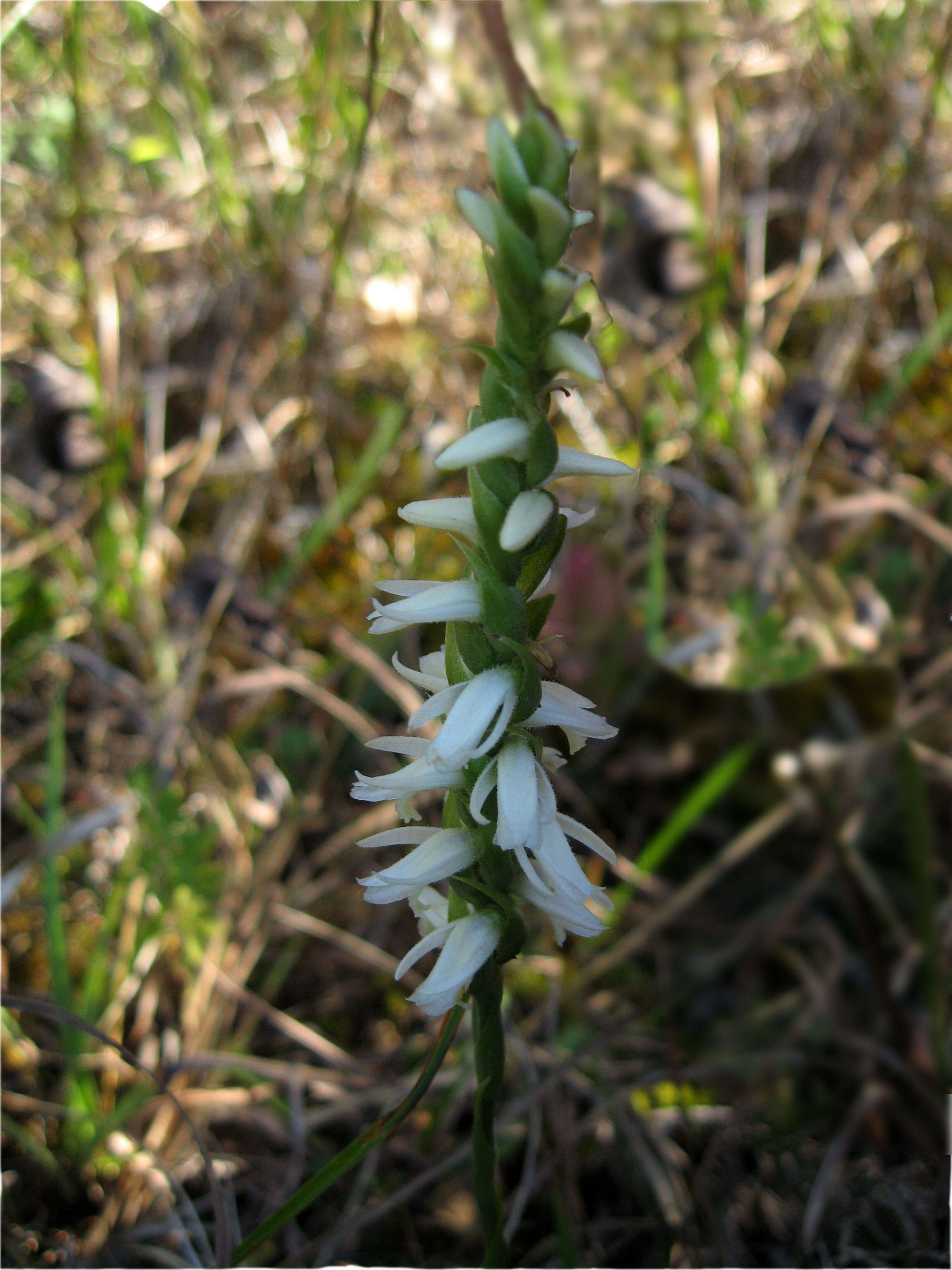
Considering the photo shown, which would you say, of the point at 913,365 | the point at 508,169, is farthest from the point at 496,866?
the point at 913,365

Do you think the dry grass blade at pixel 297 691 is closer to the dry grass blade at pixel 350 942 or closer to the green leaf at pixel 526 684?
the dry grass blade at pixel 350 942

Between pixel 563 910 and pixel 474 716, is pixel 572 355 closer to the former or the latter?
pixel 474 716

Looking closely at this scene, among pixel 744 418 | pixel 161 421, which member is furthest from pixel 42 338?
pixel 744 418

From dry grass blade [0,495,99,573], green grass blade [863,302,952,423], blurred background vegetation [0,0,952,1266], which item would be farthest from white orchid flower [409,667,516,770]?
green grass blade [863,302,952,423]

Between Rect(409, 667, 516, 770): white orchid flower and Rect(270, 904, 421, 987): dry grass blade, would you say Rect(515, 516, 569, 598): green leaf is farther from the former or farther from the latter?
Rect(270, 904, 421, 987): dry grass blade

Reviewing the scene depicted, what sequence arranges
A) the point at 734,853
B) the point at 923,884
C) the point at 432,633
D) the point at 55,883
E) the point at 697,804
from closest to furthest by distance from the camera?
the point at 923,884
the point at 55,883
the point at 697,804
the point at 734,853
the point at 432,633

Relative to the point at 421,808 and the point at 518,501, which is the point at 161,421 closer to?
the point at 421,808
